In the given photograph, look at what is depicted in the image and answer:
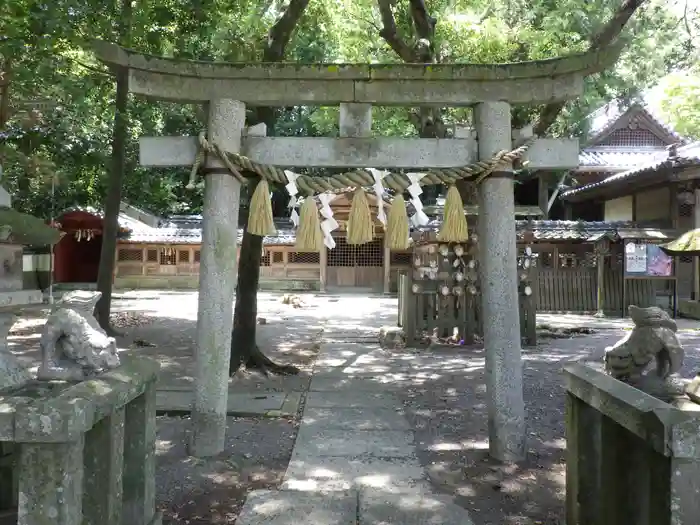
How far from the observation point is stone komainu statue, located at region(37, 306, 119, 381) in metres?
3.31

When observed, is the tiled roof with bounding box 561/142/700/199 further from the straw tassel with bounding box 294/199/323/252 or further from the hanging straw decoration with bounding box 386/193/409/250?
the straw tassel with bounding box 294/199/323/252

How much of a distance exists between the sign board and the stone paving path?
1150 centimetres

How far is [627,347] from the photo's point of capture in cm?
338

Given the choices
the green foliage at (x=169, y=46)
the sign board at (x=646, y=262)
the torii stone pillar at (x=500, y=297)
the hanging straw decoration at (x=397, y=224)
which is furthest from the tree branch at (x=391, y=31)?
the sign board at (x=646, y=262)

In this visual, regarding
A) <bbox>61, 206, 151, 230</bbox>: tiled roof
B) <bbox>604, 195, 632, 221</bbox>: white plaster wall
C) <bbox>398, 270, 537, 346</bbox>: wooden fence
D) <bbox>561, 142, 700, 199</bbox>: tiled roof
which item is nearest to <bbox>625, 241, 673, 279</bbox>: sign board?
<bbox>561, 142, 700, 199</bbox>: tiled roof

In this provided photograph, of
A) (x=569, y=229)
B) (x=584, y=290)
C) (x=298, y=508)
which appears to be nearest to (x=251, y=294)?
(x=298, y=508)

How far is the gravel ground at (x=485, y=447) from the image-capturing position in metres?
3.90

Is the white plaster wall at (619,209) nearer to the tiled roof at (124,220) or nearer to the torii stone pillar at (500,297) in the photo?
the torii stone pillar at (500,297)

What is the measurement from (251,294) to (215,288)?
3630 millimetres

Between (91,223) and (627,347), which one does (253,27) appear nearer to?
(627,347)

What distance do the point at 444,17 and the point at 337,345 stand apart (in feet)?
27.4

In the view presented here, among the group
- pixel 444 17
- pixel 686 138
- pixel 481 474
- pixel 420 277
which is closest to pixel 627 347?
pixel 481 474

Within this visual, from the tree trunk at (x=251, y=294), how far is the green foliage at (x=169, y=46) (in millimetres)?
1599

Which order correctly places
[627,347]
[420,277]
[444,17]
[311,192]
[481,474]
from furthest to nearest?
[444,17], [420,277], [311,192], [481,474], [627,347]
